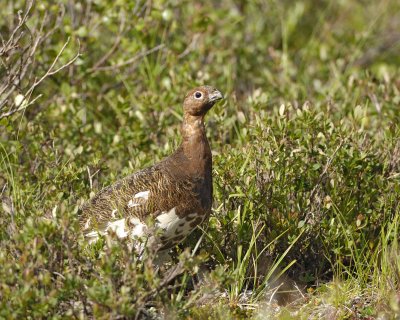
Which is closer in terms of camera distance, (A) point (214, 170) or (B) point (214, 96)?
(B) point (214, 96)

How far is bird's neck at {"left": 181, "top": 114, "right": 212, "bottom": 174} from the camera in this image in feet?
14.9

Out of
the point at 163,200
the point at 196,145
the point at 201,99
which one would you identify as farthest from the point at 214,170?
the point at 163,200

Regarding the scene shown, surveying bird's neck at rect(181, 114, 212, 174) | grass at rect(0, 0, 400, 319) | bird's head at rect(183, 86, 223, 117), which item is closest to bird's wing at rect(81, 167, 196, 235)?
bird's neck at rect(181, 114, 212, 174)

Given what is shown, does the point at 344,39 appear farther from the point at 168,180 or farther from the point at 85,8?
the point at 168,180

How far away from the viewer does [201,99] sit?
469 cm

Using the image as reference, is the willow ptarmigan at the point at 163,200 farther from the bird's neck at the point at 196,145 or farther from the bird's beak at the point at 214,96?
the bird's beak at the point at 214,96

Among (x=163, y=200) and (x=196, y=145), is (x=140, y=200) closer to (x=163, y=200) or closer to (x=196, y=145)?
(x=163, y=200)

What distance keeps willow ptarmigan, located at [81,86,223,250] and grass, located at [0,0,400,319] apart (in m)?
0.19

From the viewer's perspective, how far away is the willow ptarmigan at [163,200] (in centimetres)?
429

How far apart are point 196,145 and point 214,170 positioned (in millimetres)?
367

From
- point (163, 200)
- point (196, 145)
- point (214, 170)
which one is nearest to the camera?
point (163, 200)

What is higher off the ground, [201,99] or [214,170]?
[201,99]

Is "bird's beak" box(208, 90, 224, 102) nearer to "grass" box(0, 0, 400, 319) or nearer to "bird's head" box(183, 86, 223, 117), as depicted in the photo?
"bird's head" box(183, 86, 223, 117)

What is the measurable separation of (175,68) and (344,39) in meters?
2.08
